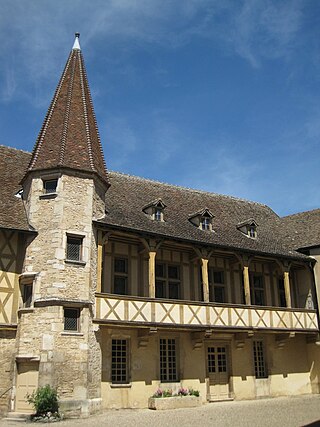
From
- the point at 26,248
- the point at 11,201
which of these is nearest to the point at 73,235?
the point at 26,248

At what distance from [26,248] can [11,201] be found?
211 cm

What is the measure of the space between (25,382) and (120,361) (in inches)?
119

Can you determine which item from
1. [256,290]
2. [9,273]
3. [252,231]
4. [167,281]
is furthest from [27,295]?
[252,231]

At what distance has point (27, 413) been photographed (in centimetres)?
1307

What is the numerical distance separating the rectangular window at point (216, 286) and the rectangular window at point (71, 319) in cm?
606

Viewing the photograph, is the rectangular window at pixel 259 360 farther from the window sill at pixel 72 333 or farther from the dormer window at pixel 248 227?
the window sill at pixel 72 333

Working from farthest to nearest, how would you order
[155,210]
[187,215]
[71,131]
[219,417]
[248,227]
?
[248,227] < [187,215] < [155,210] < [71,131] < [219,417]

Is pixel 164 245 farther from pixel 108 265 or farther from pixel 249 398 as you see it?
pixel 249 398

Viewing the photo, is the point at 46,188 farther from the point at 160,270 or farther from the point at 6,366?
the point at 6,366

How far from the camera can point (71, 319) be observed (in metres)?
14.1

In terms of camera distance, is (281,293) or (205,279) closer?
(205,279)

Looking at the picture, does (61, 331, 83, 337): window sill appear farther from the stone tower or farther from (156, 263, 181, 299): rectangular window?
(156, 263, 181, 299): rectangular window

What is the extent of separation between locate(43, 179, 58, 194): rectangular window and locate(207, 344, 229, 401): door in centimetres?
779

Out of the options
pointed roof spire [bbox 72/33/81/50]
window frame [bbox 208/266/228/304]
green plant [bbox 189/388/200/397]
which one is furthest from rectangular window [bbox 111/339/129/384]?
pointed roof spire [bbox 72/33/81/50]
